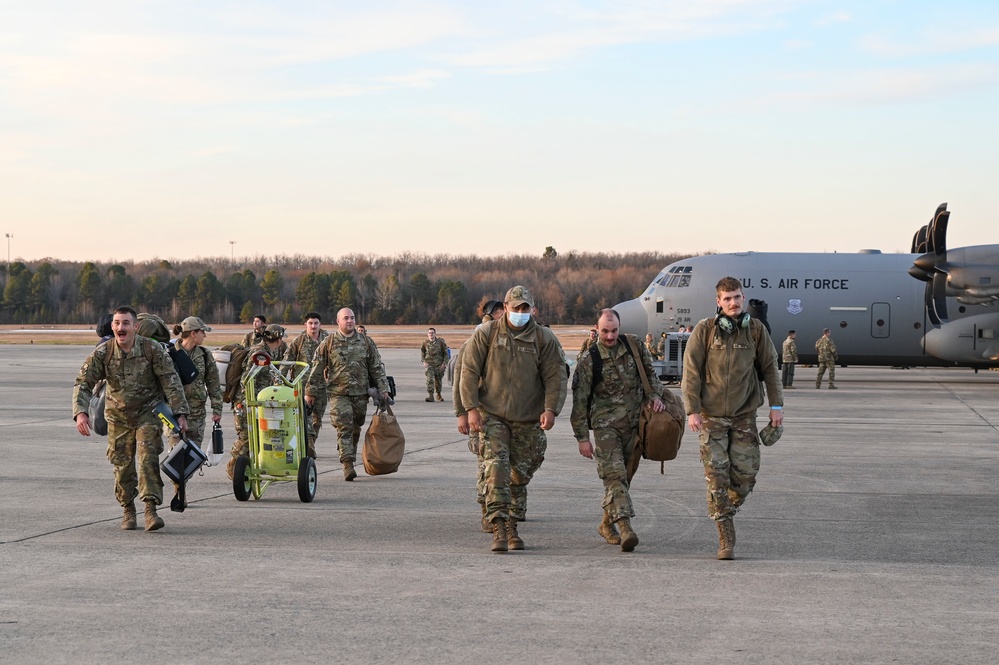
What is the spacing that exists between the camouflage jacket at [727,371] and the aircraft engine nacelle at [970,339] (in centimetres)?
2507

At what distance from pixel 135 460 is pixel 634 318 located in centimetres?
2428

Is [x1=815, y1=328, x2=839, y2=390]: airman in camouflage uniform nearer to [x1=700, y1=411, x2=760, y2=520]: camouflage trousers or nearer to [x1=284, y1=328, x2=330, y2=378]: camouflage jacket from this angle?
[x1=284, y1=328, x2=330, y2=378]: camouflage jacket

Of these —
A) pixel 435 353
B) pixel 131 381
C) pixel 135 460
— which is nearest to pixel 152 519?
pixel 135 460

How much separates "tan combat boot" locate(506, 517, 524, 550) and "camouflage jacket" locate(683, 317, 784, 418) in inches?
63.6

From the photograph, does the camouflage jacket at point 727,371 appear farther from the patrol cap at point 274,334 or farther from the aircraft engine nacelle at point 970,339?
the aircraft engine nacelle at point 970,339

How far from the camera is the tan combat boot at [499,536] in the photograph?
29.6 feet

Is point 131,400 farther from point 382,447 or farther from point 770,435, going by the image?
point 770,435

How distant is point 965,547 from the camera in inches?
364

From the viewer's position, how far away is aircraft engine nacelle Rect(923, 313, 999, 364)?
31688 mm

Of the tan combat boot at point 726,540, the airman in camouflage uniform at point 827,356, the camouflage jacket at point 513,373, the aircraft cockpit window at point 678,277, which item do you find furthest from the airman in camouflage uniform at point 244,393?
the airman in camouflage uniform at point 827,356

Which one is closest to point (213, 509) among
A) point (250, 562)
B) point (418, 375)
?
point (250, 562)

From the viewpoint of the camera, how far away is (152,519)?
9.85 meters

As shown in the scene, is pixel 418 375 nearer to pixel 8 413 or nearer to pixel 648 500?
pixel 8 413

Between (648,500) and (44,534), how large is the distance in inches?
218
